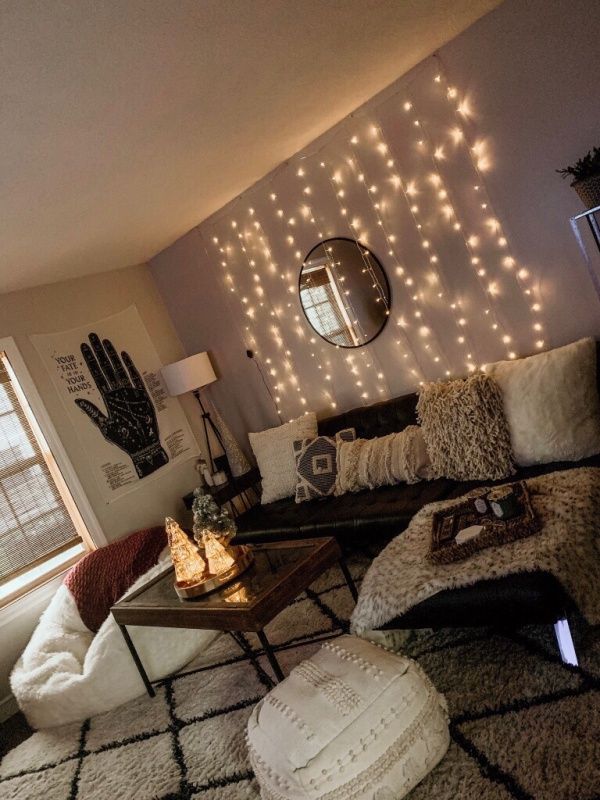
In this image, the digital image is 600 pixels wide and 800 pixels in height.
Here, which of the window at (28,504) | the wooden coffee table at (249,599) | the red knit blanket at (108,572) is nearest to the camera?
the wooden coffee table at (249,599)

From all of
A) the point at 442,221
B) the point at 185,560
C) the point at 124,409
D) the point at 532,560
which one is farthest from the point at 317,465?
the point at 532,560

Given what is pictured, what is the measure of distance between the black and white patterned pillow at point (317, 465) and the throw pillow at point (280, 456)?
0.11 metres

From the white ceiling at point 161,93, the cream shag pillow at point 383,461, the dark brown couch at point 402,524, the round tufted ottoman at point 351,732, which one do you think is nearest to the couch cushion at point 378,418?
the dark brown couch at point 402,524

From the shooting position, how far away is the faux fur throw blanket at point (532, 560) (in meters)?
2.14

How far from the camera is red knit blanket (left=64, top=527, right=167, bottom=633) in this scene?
12.6 ft

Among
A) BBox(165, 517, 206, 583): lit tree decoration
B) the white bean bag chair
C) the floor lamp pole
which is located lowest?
the white bean bag chair

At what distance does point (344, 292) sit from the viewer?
13.9 ft

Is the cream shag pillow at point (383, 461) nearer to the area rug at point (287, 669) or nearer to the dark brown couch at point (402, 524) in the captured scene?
the dark brown couch at point (402, 524)

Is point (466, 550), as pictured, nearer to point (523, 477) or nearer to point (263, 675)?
point (523, 477)

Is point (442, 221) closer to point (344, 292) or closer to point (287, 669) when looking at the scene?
point (344, 292)

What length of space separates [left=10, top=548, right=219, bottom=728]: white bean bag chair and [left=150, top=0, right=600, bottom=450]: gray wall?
2064 mm

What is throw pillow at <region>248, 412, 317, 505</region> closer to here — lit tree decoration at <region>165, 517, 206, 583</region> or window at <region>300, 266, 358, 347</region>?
window at <region>300, 266, 358, 347</region>

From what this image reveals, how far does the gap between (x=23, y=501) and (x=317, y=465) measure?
2089 mm

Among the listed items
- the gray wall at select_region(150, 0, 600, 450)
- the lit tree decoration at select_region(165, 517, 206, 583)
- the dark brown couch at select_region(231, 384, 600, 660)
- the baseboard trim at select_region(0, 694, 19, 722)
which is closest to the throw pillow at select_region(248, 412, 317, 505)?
the dark brown couch at select_region(231, 384, 600, 660)
